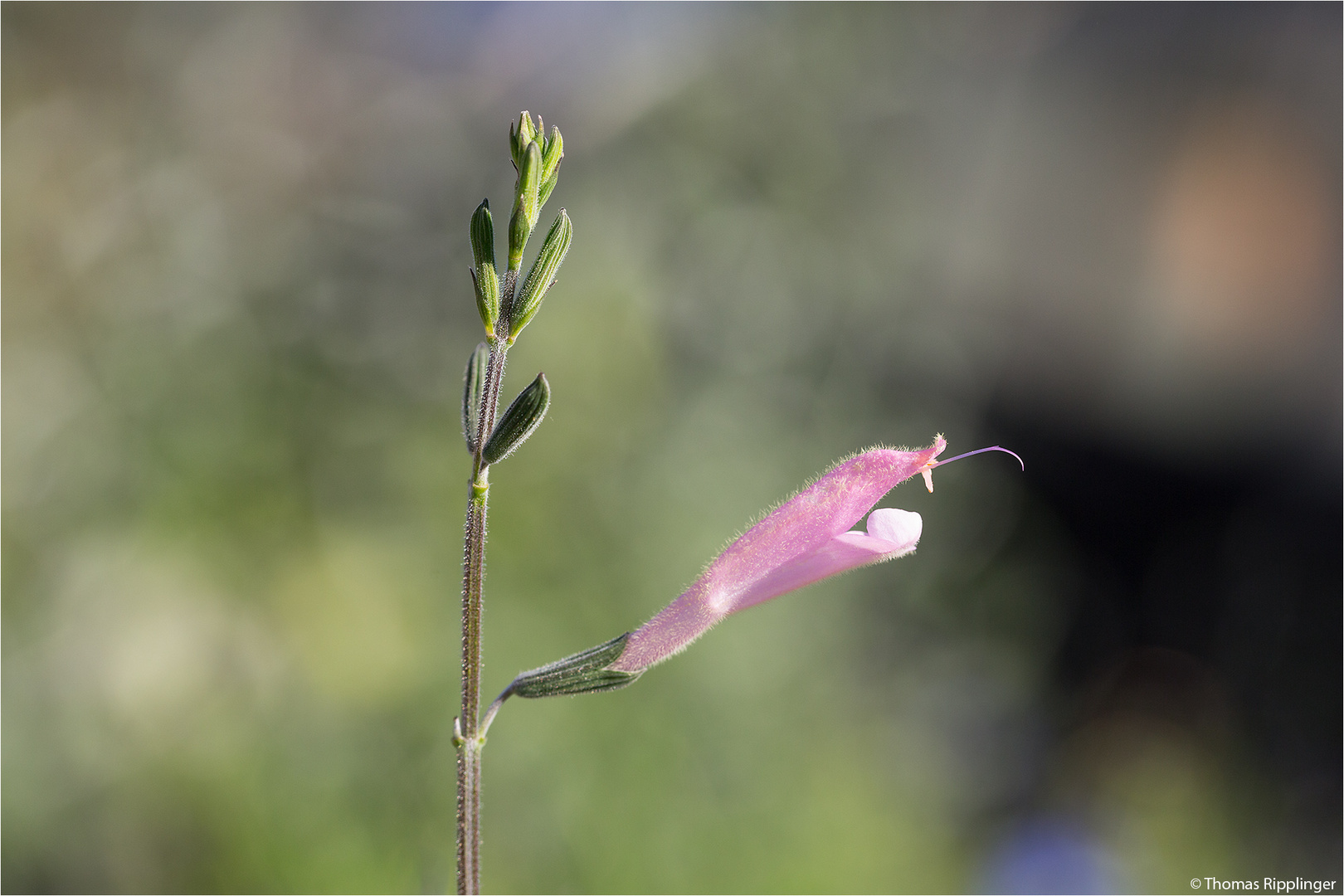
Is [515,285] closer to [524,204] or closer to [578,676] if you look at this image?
[524,204]

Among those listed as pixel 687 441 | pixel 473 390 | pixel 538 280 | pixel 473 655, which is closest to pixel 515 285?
pixel 538 280

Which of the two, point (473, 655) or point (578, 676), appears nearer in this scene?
point (473, 655)

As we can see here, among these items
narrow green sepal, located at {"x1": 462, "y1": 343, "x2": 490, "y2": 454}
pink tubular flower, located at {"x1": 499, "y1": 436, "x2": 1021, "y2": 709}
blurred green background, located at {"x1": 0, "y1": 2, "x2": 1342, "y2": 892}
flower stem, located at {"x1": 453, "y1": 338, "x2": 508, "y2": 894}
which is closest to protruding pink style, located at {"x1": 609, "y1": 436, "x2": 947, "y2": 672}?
pink tubular flower, located at {"x1": 499, "y1": 436, "x2": 1021, "y2": 709}

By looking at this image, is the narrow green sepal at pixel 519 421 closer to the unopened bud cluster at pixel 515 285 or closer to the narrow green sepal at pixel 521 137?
the unopened bud cluster at pixel 515 285

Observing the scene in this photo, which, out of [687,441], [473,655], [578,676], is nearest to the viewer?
[473,655]

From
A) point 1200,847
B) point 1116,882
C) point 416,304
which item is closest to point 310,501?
point 416,304

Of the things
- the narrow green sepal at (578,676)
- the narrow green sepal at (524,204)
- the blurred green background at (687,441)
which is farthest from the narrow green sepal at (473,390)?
the blurred green background at (687,441)

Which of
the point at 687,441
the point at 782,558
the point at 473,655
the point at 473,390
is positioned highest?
the point at 687,441

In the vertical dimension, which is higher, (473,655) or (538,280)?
(538,280)
